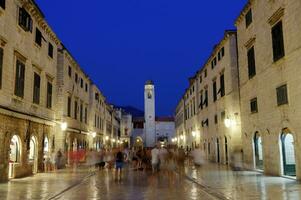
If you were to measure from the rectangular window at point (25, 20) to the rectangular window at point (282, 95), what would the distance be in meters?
15.0

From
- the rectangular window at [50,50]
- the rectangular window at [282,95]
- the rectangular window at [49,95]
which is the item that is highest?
the rectangular window at [50,50]

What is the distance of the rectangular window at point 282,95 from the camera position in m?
17.8

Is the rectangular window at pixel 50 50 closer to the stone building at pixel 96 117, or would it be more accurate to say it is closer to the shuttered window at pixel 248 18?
the shuttered window at pixel 248 18

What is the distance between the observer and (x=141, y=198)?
40.3ft

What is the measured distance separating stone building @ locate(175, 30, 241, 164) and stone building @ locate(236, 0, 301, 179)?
228 centimetres

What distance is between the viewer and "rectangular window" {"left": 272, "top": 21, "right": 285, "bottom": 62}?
717 inches

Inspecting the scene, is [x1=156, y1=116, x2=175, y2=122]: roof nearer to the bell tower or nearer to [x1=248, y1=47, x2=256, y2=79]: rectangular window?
the bell tower

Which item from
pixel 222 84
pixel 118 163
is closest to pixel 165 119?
pixel 222 84

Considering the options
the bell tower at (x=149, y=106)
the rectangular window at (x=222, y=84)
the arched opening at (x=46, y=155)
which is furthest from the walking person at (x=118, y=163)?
the bell tower at (x=149, y=106)

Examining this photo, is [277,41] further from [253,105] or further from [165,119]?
[165,119]

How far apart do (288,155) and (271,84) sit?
4045mm

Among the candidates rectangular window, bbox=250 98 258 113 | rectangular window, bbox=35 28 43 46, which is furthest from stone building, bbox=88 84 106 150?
rectangular window, bbox=250 98 258 113

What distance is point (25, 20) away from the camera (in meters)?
20.6

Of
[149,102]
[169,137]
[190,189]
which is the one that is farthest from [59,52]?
[169,137]
